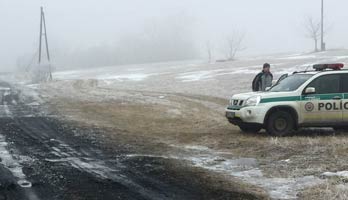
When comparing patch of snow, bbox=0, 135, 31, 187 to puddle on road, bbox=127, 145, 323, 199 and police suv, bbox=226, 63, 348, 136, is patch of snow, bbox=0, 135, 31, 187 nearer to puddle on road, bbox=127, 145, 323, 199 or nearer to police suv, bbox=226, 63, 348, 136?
puddle on road, bbox=127, 145, 323, 199

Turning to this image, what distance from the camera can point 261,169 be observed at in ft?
29.5

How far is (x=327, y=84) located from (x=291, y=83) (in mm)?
865

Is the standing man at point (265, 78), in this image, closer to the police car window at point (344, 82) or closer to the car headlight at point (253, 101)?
the car headlight at point (253, 101)

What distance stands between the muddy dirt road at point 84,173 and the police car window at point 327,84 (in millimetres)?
4710

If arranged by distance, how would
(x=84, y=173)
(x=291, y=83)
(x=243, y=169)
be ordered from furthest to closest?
(x=291, y=83) < (x=243, y=169) < (x=84, y=173)

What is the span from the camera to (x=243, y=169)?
9.06 metres

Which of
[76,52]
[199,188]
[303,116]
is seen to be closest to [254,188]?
[199,188]

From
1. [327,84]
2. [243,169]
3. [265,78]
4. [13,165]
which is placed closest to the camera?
[243,169]

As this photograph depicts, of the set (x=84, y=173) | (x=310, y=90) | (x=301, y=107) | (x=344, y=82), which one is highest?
(x=344, y=82)

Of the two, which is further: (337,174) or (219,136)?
(219,136)

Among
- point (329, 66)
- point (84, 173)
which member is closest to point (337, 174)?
point (84, 173)

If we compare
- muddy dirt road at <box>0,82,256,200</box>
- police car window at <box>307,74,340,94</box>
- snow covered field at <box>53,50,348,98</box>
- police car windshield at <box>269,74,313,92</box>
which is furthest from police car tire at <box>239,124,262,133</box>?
snow covered field at <box>53,50,348,98</box>

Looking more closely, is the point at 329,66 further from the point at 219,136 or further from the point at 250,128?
the point at 219,136

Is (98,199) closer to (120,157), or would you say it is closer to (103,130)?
(120,157)
